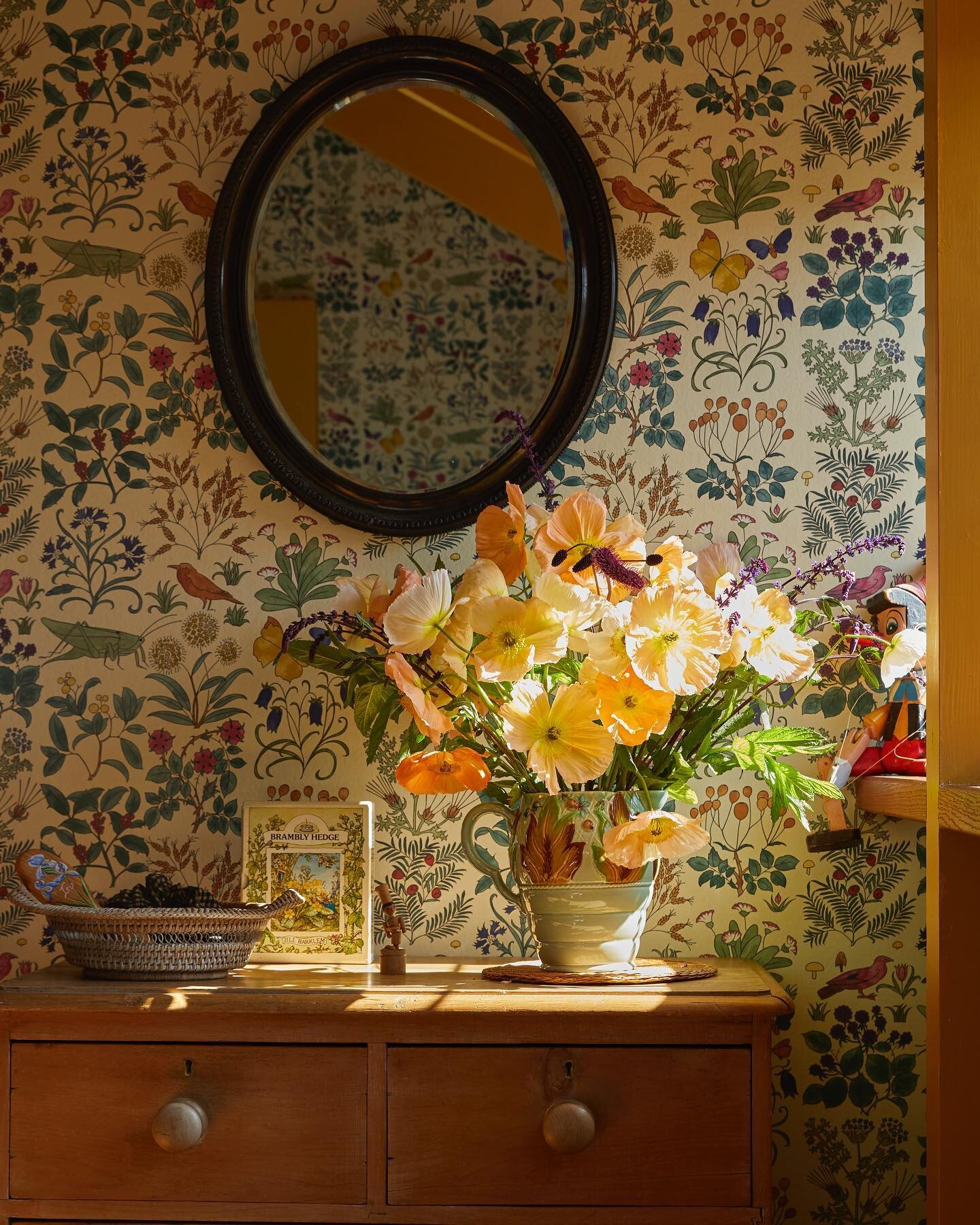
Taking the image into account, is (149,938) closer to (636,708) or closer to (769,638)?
(636,708)

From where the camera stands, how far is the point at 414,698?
140 cm

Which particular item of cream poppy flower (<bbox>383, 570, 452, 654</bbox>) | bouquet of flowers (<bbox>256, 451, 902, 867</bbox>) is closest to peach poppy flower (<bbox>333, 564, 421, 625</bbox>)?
bouquet of flowers (<bbox>256, 451, 902, 867</bbox>)

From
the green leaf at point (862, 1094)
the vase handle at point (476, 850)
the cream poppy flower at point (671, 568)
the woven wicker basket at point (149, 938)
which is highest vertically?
the cream poppy flower at point (671, 568)

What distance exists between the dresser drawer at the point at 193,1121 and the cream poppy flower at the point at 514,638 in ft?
1.54

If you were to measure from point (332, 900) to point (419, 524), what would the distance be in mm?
546

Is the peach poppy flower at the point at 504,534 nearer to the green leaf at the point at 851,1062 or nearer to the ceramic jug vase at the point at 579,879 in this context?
the ceramic jug vase at the point at 579,879

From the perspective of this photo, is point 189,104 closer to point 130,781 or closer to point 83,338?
point 83,338

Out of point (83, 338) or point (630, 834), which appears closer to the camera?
point (630, 834)

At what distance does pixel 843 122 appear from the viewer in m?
1.79

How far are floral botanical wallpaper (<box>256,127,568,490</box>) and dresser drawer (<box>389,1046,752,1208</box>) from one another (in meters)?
0.84

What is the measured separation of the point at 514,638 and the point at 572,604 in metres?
0.08

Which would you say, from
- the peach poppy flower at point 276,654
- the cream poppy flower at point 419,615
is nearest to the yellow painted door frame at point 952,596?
the cream poppy flower at point 419,615

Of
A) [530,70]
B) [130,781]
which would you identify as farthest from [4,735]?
[530,70]

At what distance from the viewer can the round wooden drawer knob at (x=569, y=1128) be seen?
52.3 inches
